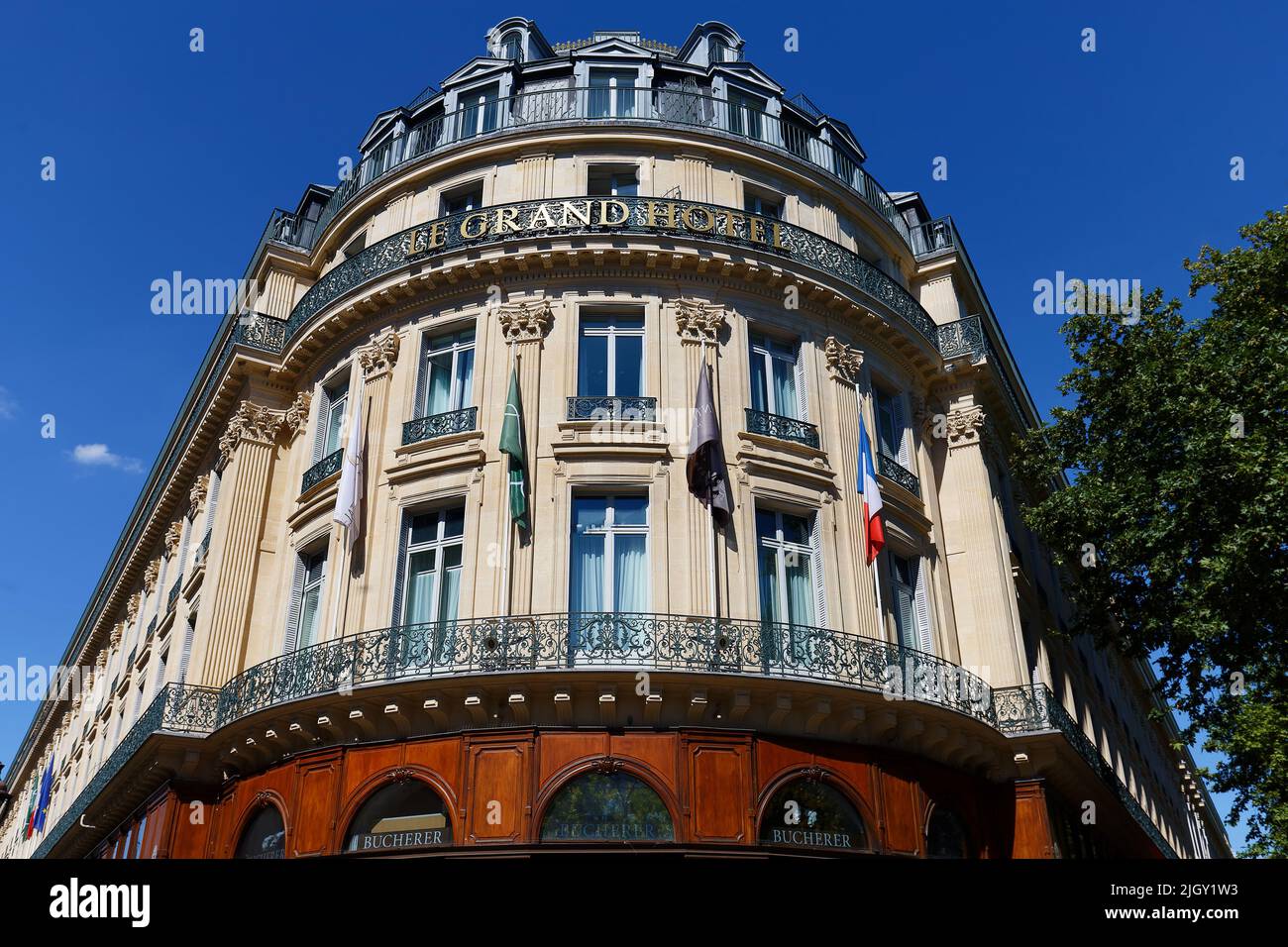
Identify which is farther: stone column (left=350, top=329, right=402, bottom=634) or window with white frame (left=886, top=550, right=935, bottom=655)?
window with white frame (left=886, top=550, right=935, bottom=655)

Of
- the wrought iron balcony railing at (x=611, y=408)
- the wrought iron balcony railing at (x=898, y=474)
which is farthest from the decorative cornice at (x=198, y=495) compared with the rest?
the wrought iron balcony railing at (x=898, y=474)

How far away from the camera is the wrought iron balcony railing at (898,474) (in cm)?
2053

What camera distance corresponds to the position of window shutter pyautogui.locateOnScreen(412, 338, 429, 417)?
19797 millimetres

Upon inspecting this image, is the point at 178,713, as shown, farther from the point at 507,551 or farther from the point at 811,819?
the point at 811,819

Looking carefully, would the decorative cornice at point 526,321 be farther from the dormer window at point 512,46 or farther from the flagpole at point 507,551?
the dormer window at point 512,46

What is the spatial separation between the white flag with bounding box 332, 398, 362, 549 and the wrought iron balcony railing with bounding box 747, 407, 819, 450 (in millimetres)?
7210

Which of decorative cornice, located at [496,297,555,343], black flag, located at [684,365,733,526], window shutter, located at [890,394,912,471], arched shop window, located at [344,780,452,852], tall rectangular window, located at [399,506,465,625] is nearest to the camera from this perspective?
arched shop window, located at [344,780,452,852]

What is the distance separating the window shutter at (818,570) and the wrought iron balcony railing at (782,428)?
149cm

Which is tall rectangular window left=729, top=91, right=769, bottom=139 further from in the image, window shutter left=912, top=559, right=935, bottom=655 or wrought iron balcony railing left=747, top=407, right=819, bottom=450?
window shutter left=912, top=559, right=935, bottom=655

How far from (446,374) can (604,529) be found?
5.09m

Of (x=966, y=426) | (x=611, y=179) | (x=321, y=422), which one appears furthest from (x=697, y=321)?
(x=321, y=422)

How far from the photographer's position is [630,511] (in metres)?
17.9

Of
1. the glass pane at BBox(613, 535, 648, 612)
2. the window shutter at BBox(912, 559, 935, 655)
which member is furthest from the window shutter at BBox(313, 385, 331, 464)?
the window shutter at BBox(912, 559, 935, 655)

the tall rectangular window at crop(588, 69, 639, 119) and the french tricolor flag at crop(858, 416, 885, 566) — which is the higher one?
the tall rectangular window at crop(588, 69, 639, 119)
